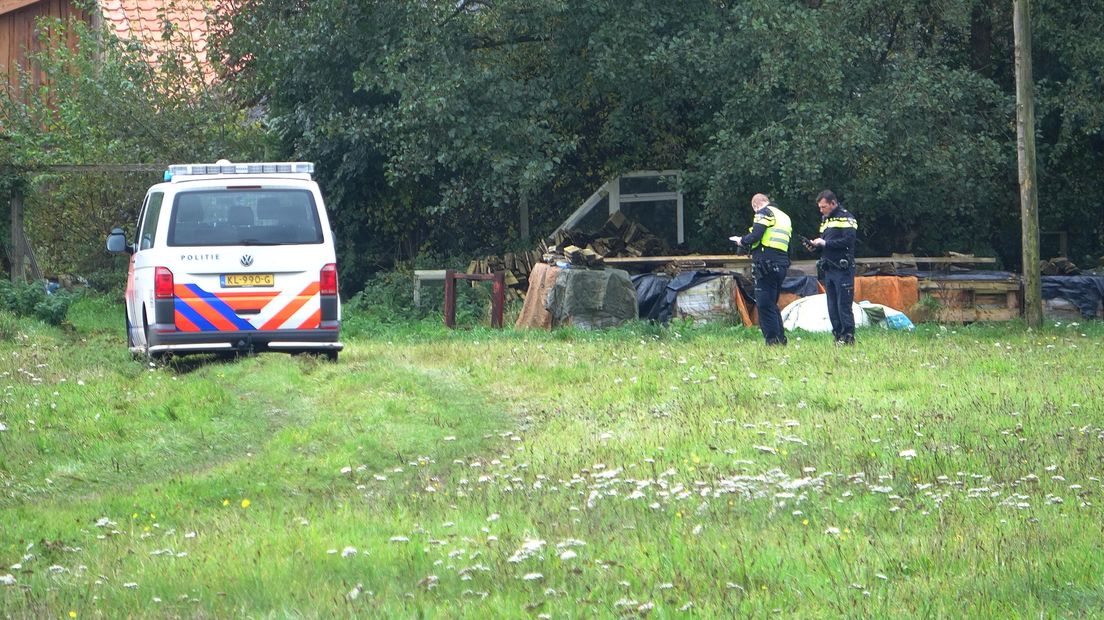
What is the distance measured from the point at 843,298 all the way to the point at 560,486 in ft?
27.6

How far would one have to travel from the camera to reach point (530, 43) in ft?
77.7

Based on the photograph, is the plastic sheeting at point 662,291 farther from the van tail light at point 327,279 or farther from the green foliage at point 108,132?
the green foliage at point 108,132

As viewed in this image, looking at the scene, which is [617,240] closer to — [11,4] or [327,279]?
[327,279]

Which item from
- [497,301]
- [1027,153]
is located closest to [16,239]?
[497,301]

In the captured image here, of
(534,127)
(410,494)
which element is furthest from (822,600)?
(534,127)

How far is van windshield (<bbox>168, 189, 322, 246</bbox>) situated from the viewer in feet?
45.5

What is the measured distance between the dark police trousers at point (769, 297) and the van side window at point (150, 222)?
6470 millimetres

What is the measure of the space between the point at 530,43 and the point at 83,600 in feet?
61.4

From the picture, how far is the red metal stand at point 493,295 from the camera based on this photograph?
20.3 m

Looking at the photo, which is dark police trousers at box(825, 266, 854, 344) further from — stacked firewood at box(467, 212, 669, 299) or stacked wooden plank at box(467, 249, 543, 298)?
stacked wooden plank at box(467, 249, 543, 298)

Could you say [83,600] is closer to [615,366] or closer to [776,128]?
[615,366]

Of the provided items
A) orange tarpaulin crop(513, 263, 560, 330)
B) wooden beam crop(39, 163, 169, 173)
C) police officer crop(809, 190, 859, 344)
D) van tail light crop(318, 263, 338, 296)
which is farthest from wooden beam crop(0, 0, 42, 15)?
police officer crop(809, 190, 859, 344)

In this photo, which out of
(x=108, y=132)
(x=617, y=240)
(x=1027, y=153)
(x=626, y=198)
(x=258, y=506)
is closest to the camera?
(x=258, y=506)

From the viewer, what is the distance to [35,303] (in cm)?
2048
